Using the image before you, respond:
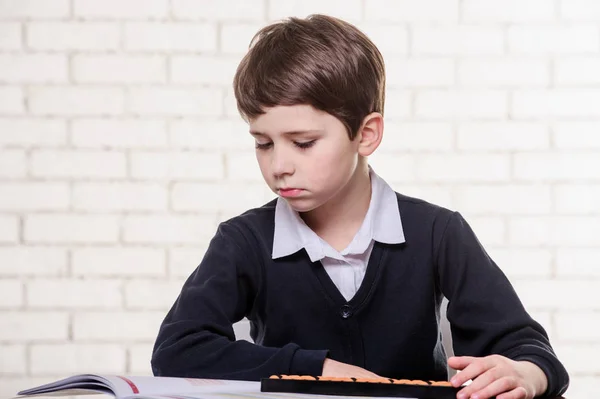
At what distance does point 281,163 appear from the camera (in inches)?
42.9

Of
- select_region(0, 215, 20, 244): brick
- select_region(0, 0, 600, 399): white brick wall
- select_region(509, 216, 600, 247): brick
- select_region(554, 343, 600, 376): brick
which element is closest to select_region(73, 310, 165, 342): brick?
select_region(0, 0, 600, 399): white brick wall

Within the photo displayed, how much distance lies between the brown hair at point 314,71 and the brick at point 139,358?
131 centimetres

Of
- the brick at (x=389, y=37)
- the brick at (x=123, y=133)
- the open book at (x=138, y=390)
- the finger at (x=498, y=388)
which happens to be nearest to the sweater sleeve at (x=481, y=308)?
the finger at (x=498, y=388)

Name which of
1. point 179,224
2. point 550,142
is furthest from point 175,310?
point 550,142

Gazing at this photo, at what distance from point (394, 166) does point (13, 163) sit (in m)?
1.04

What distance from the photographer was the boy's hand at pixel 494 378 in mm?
831

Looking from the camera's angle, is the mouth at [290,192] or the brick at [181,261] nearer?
the mouth at [290,192]

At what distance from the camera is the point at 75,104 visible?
2.33m

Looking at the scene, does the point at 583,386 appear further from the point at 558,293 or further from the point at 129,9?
the point at 129,9

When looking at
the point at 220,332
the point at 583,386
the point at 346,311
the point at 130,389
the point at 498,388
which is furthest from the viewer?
the point at 583,386

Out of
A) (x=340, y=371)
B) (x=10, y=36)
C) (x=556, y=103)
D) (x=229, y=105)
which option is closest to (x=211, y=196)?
(x=229, y=105)

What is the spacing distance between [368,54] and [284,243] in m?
0.30

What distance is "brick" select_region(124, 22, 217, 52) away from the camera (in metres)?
2.31

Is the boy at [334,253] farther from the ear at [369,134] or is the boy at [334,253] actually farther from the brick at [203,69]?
the brick at [203,69]
